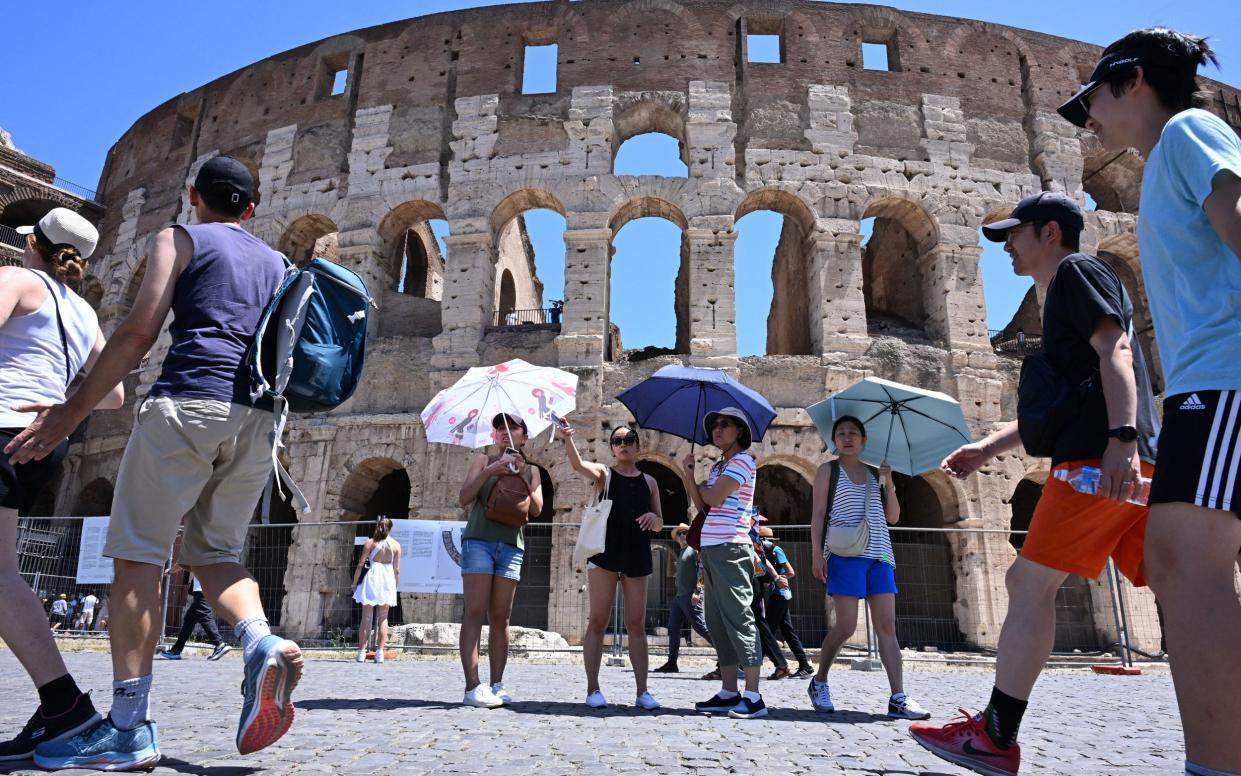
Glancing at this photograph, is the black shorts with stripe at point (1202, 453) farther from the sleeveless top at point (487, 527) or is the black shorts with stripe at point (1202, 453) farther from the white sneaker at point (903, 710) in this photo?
the sleeveless top at point (487, 527)

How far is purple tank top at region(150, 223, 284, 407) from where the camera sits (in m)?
2.59

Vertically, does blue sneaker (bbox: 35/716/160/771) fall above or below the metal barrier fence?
below

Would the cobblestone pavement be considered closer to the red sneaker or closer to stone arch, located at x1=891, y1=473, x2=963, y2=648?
the red sneaker

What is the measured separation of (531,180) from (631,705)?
11868mm

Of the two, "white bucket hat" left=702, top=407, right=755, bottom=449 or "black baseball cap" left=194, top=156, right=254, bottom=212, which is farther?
"white bucket hat" left=702, top=407, right=755, bottom=449

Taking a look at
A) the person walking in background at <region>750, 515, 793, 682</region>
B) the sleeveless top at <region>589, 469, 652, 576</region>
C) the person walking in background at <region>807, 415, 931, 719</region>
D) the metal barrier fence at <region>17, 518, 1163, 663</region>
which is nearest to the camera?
the person walking in background at <region>807, 415, 931, 719</region>

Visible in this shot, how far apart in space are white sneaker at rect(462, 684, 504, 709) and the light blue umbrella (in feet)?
9.42

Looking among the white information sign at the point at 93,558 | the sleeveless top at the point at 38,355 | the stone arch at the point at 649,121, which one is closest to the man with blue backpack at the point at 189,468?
the sleeveless top at the point at 38,355

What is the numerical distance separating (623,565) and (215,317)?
2.89 m

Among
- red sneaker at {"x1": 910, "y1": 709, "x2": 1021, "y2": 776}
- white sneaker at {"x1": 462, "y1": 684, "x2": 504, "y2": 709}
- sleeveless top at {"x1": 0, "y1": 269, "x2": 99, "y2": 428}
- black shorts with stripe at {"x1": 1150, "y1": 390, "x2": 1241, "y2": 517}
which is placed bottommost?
white sneaker at {"x1": 462, "y1": 684, "x2": 504, "y2": 709}

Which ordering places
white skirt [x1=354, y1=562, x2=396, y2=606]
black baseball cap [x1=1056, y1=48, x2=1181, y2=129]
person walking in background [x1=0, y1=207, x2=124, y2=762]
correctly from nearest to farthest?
black baseball cap [x1=1056, y1=48, x2=1181, y2=129], person walking in background [x1=0, y1=207, x2=124, y2=762], white skirt [x1=354, y1=562, x2=396, y2=606]

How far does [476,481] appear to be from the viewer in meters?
4.80

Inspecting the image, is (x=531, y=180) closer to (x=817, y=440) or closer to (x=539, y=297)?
(x=817, y=440)

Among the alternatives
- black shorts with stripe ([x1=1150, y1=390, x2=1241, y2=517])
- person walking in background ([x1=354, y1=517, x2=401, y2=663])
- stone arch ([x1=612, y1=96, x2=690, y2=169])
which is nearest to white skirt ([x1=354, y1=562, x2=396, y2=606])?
person walking in background ([x1=354, y1=517, x2=401, y2=663])
